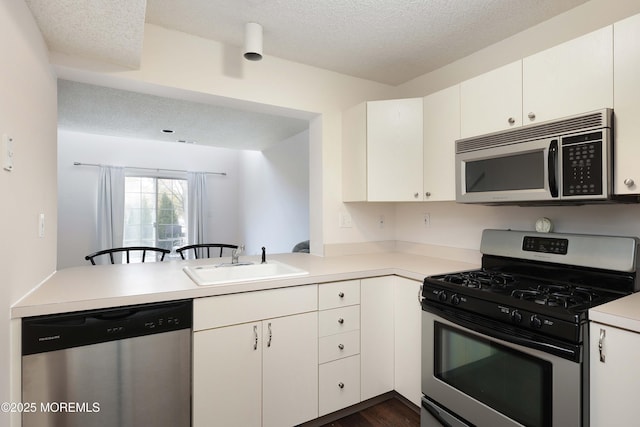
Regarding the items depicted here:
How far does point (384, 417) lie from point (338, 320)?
0.66m

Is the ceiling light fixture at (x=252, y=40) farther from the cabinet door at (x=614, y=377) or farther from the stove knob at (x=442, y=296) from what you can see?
the cabinet door at (x=614, y=377)

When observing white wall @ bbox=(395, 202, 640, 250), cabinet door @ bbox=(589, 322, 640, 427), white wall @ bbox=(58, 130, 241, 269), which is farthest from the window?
cabinet door @ bbox=(589, 322, 640, 427)

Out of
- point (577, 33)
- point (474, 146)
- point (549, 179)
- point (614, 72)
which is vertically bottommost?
point (549, 179)

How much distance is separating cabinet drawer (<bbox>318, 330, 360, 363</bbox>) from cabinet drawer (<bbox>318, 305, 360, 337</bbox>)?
0.03m

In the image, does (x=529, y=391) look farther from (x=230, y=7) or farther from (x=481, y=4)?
(x=230, y=7)

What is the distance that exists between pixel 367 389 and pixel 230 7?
7.58 ft

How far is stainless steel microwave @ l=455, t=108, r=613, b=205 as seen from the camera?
1330mm

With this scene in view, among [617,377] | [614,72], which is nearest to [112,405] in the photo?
[617,377]

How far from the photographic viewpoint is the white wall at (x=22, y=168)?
3.49ft

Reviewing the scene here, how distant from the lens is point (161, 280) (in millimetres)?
1640

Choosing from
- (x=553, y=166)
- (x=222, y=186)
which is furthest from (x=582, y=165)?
(x=222, y=186)

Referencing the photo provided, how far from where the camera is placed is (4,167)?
1.06 m

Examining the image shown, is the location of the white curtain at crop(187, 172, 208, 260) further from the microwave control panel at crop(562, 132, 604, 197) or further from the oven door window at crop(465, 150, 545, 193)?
the microwave control panel at crop(562, 132, 604, 197)

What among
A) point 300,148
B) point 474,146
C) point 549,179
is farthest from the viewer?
point 300,148
